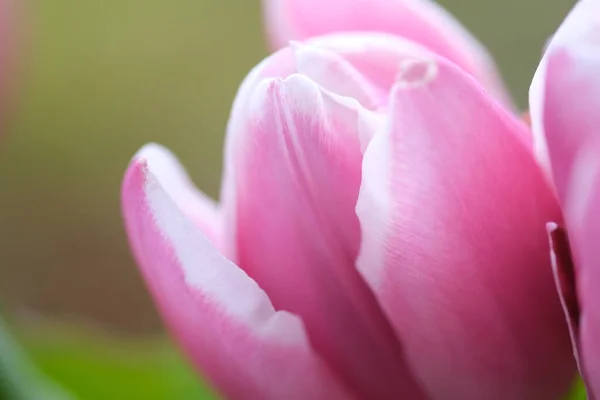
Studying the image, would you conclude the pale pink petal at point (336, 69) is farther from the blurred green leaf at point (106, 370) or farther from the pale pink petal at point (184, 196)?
the blurred green leaf at point (106, 370)

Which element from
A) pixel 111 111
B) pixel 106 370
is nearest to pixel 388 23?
pixel 106 370

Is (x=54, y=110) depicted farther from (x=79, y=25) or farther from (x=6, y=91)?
(x=6, y=91)

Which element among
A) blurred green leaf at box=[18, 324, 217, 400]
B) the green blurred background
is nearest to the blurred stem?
blurred green leaf at box=[18, 324, 217, 400]

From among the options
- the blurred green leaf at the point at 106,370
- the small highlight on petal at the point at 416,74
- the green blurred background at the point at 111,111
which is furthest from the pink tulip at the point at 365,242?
the green blurred background at the point at 111,111

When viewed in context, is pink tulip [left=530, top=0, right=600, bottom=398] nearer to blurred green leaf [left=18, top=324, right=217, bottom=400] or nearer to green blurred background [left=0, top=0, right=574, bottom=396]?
blurred green leaf [left=18, top=324, right=217, bottom=400]

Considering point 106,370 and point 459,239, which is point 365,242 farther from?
point 106,370

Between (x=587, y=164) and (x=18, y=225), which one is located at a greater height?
(x=587, y=164)

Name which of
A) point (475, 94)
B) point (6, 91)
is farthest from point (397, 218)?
point (6, 91)
